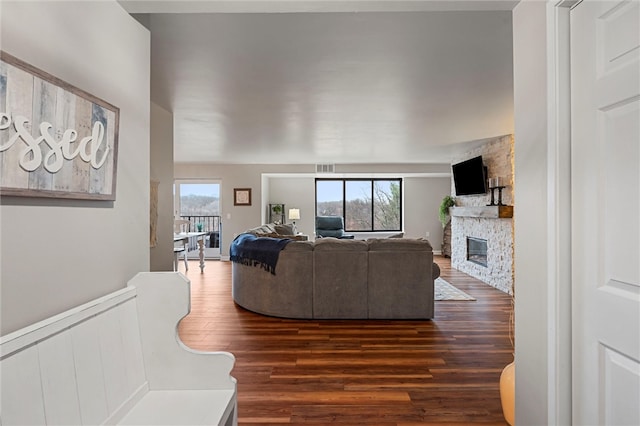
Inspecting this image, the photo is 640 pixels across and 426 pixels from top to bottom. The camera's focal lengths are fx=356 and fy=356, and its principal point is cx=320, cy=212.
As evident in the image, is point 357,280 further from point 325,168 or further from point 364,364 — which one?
point 325,168

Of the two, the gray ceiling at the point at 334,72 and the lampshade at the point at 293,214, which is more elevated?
the gray ceiling at the point at 334,72

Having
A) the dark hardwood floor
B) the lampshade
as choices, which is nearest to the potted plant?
the dark hardwood floor

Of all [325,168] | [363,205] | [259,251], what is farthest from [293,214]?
[259,251]

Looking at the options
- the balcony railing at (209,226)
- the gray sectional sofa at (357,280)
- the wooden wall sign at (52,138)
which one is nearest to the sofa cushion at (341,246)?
the gray sectional sofa at (357,280)

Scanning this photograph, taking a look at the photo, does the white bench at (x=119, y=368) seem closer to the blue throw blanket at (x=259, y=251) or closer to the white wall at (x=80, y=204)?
the white wall at (x=80, y=204)

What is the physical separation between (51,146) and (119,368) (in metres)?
0.86

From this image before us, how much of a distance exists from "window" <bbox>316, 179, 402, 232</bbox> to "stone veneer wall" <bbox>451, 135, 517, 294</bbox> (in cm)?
306

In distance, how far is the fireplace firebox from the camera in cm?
636

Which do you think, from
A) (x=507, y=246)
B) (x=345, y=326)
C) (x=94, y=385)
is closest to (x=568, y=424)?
(x=94, y=385)

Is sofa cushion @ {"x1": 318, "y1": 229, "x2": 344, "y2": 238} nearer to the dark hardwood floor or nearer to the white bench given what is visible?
the dark hardwood floor

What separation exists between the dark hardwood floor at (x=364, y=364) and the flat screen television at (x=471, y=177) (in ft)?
7.97

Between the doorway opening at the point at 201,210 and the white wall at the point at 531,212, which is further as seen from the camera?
the doorway opening at the point at 201,210

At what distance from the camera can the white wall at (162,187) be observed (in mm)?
3355

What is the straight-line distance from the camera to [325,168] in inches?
348
